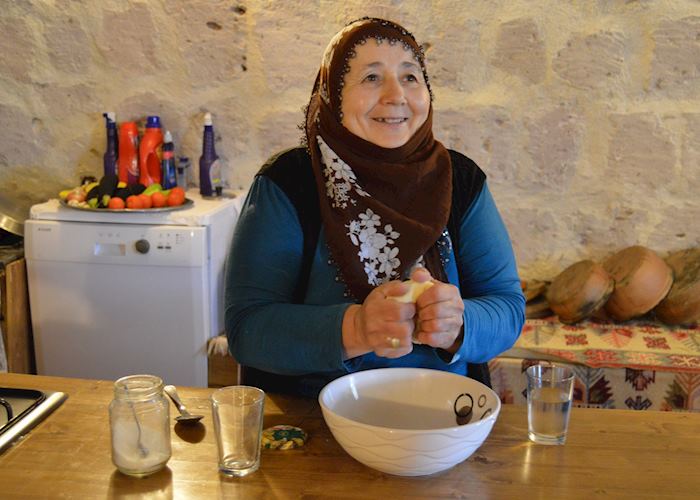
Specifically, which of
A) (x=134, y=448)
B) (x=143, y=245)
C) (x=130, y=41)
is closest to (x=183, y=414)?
(x=134, y=448)

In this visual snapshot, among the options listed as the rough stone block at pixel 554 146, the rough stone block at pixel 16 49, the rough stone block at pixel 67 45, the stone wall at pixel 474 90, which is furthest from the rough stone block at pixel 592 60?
the rough stone block at pixel 16 49

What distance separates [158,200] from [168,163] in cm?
28

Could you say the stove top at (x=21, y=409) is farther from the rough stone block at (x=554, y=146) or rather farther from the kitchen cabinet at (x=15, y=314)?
the rough stone block at (x=554, y=146)

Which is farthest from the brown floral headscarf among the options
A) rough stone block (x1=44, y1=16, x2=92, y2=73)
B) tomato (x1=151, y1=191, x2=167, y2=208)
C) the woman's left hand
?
rough stone block (x1=44, y1=16, x2=92, y2=73)

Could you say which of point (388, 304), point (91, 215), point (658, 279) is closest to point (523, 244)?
point (658, 279)

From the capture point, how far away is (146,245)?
7.73 feet

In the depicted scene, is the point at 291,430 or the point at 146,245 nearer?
the point at 291,430

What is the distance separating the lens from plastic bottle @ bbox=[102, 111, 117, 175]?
270 centimetres

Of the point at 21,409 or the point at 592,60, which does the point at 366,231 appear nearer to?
the point at 21,409

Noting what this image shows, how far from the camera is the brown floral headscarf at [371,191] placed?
139 centimetres

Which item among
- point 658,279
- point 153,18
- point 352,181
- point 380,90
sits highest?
point 153,18

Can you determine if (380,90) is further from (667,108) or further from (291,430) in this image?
(667,108)

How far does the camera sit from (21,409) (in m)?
1.17

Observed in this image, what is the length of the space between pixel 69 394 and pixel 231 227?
4.60 ft
